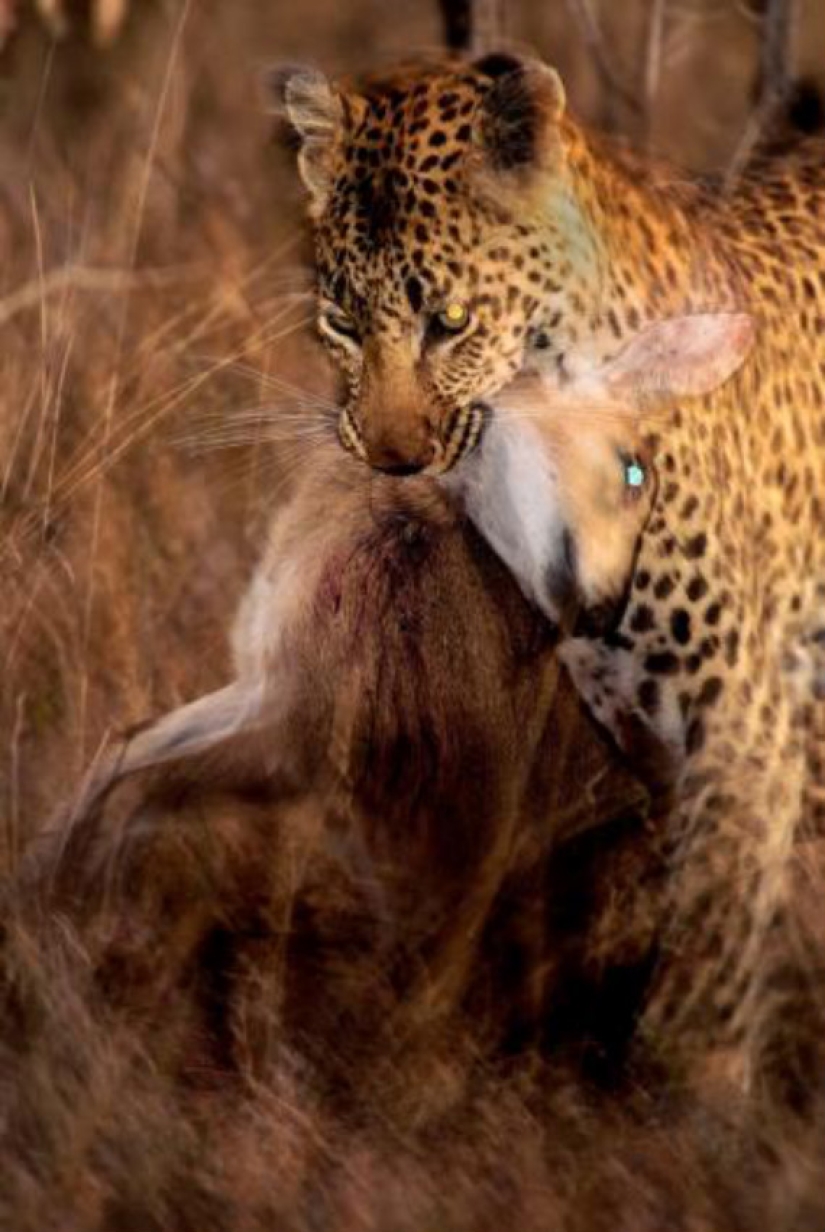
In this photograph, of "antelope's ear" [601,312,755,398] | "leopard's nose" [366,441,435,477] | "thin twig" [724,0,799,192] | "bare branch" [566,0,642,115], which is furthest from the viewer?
"bare branch" [566,0,642,115]

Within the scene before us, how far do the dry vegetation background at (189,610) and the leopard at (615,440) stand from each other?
17 cm

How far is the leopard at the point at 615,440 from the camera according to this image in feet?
16.0

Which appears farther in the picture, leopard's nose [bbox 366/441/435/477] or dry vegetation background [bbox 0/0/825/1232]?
leopard's nose [bbox 366/441/435/477]

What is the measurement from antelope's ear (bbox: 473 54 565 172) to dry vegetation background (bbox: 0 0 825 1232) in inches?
19.3

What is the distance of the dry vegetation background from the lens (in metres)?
4.54

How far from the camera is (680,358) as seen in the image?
496 centimetres

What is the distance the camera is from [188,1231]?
4453 millimetres

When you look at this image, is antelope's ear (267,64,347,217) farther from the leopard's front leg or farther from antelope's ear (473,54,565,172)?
the leopard's front leg

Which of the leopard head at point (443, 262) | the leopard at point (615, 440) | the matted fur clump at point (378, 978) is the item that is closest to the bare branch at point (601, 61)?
the leopard at point (615, 440)

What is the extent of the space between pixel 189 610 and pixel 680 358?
1.16 meters

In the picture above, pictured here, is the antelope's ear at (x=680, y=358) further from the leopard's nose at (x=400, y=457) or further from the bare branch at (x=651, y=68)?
the bare branch at (x=651, y=68)

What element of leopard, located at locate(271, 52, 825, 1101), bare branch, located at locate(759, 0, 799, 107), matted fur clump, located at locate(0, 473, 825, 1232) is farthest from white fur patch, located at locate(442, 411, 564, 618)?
bare branch, located at locate(759, 0, 799, 107)

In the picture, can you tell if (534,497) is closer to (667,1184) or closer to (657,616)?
(657,616)

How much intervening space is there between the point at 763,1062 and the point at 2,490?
1.51 meters
